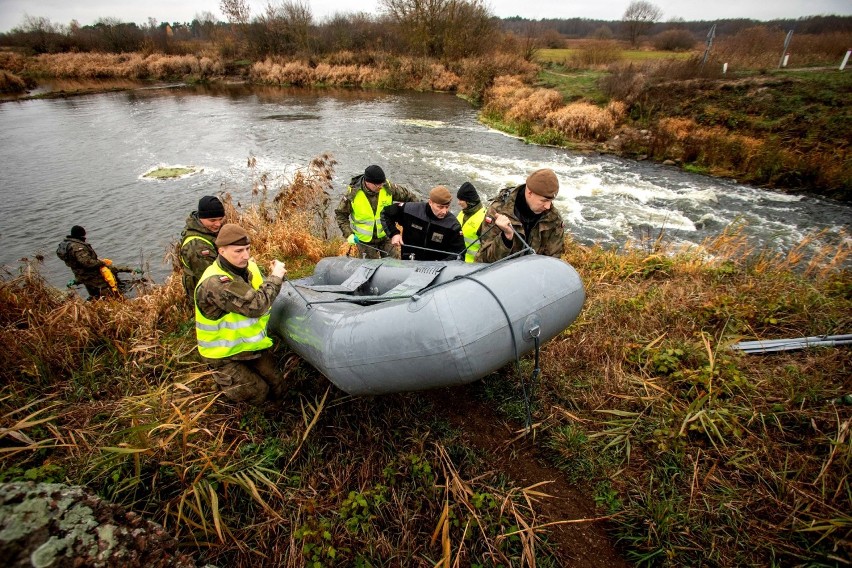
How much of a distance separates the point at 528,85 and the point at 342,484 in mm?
21496

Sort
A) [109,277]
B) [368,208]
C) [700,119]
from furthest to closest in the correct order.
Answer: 1. [700,119]
2. [109,277]
3. [368,208]

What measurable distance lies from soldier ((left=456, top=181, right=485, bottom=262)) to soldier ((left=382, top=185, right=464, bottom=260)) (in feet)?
0.32

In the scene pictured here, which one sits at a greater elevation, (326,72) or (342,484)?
(326,72)

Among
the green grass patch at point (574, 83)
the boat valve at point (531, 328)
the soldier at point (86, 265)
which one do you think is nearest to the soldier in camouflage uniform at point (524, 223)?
the boat valve at point (531, 328)

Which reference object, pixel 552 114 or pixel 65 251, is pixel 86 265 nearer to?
pixel 65 251

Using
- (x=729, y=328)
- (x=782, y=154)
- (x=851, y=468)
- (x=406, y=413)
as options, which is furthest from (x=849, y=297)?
(x=782, y=154)

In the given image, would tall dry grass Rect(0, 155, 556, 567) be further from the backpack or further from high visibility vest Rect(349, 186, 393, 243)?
the backpack

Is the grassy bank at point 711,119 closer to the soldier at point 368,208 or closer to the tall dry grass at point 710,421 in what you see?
the tall dry grass at point 710,421

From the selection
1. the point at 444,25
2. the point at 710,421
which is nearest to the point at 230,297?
the point at 710,421

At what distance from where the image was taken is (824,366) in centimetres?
297

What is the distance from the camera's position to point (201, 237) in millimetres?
3746

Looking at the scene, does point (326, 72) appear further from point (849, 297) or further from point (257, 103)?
point (849, 297)

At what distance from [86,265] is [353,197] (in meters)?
4.11

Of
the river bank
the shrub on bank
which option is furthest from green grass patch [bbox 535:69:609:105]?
the shrub on bank
